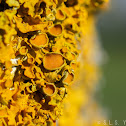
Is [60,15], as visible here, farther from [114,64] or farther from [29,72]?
[114,64]

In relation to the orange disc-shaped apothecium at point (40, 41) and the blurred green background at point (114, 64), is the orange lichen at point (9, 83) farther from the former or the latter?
the blurred green background at point (114, 64)

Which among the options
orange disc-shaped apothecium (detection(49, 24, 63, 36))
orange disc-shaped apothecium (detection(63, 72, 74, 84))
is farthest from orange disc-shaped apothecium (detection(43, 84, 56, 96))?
orange disc-shaped apothecium (detection(49, 24, 63, 36))

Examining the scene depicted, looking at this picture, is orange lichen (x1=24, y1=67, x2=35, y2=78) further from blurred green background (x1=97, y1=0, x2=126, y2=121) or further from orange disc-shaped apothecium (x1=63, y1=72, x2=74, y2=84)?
blurred green background (x1=97, y1=0, x2=126, y2=121)

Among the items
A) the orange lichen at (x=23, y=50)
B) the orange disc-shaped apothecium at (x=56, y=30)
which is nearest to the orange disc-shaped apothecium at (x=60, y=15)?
the orange disc-shaped apothecium at (x=56, y=30)

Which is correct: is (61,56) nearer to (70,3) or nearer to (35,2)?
(35,2)

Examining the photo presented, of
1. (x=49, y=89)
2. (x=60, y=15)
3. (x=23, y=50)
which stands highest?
(x=60, y=15)

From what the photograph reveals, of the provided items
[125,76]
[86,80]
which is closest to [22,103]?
[86,80]

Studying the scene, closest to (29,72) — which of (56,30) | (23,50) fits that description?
(23,50)
